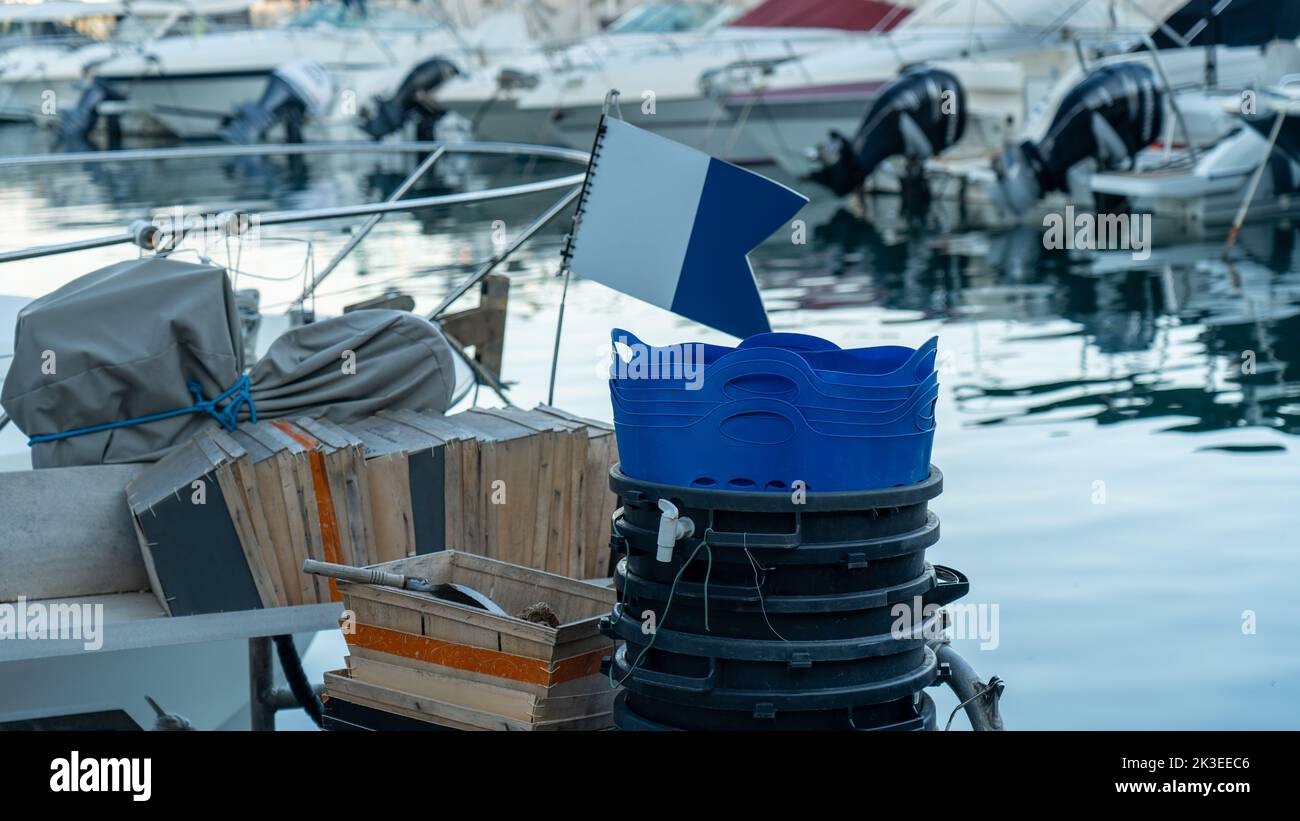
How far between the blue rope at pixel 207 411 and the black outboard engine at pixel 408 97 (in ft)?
82.9

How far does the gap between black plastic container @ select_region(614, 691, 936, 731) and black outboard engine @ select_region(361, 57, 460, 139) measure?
26.7 meters

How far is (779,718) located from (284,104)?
29.1m

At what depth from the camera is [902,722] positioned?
3109mm

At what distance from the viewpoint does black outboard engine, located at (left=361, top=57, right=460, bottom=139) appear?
2906 centimetres

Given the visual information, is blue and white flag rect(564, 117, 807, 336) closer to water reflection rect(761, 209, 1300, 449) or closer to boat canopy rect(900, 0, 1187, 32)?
water reflection rect(761, 209, 1300, 449)

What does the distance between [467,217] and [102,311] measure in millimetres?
16120

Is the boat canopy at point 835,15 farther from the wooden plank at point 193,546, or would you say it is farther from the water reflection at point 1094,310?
the wooden plank at point 193,546

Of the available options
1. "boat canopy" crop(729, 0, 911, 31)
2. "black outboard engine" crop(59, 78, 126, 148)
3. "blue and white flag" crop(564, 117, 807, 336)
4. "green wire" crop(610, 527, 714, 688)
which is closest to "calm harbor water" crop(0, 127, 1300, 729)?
"blue and white flag" crop(564, 117, 807, 336)

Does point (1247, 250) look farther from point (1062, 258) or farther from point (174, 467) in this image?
point (174, 467)

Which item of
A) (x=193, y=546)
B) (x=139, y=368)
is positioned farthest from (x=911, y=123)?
(x=193, y=546)

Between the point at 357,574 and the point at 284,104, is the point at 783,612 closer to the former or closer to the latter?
the point at 357,574

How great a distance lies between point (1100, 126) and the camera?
17141 mm

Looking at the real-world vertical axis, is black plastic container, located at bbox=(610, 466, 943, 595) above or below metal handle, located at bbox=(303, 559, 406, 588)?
above
